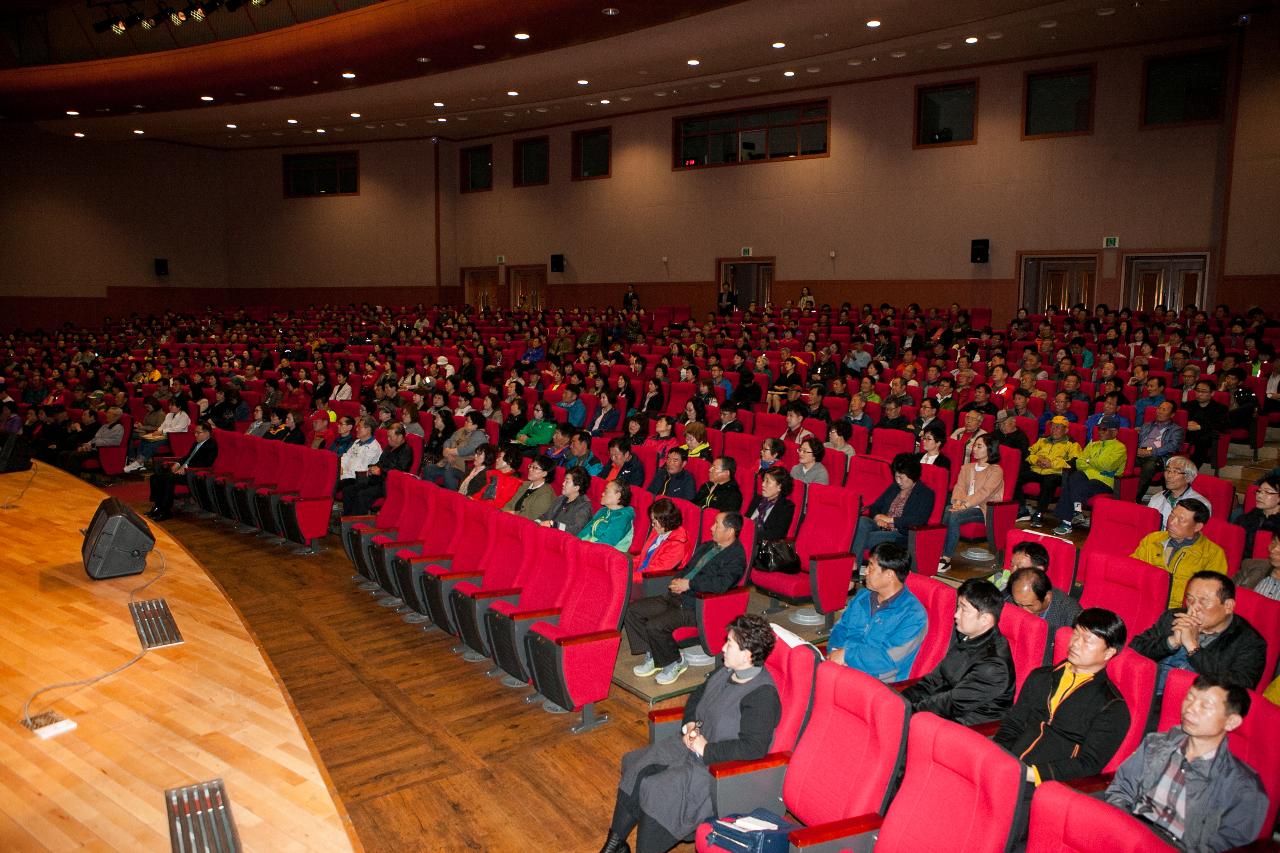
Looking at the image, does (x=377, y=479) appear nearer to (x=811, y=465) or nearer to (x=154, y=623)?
(x=154, y=623)

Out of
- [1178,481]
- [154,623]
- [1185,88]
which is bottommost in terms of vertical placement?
[154,623]

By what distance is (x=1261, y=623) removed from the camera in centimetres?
332

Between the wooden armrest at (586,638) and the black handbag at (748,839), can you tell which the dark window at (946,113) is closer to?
the wooden armrest at (586,638)

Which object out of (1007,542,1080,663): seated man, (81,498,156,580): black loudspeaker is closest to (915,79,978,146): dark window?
(1007,542,1080,663): seated man

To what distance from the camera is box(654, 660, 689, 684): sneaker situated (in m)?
4.43

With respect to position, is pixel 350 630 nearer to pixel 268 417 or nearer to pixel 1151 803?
pixel 1151 803

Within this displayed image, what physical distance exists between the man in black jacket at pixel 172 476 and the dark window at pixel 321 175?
13.9 m

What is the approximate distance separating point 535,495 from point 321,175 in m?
17.9

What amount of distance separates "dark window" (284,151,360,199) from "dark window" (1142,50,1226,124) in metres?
15.9

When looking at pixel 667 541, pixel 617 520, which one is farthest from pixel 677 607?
pixel 617 520

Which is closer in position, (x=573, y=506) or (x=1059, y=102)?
(x=573, y=506)

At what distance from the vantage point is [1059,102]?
1308 centimetres

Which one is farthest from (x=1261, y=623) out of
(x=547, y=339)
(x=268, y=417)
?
(x=547, y=339)

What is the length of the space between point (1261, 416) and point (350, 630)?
712 centimetres
